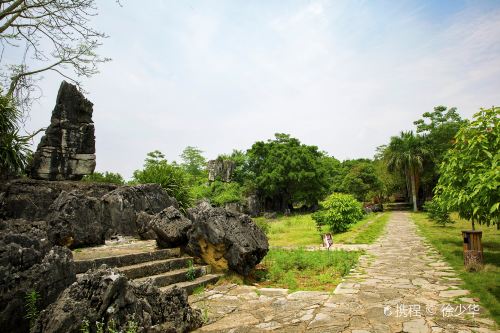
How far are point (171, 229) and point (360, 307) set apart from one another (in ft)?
12.8

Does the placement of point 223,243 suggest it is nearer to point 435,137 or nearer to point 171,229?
point 171,229

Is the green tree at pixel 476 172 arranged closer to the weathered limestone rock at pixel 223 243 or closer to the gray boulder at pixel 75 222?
the weathered limestone rock at pixel 223 243

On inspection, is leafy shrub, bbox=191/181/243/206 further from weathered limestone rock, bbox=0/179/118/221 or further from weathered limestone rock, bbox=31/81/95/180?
weathered limestone rock, bbox=0/179/118/221

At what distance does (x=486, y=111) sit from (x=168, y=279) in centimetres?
646

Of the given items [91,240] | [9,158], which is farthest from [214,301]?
[9,158]

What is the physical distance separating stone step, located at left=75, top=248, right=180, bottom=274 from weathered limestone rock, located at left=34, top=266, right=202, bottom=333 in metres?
1.60


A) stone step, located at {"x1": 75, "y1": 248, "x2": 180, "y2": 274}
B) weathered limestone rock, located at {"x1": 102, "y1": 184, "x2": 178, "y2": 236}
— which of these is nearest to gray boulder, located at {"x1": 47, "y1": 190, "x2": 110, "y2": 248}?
weathered limestone rock, located at {"x1": 102, "y1": 184, "x2": 178, "y2": 236}

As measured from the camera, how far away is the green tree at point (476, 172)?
4.73 metres

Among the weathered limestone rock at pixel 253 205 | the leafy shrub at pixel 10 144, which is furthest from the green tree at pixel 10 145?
the weathered limestone rock at pixel 253 205

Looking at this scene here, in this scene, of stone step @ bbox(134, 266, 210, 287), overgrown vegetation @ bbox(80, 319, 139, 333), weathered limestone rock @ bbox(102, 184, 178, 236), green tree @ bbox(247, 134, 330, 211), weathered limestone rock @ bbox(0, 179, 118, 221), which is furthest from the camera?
green tree @ bbox(247, 134, 330, 211)

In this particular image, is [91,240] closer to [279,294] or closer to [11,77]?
[279,294]

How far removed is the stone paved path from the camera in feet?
11.6

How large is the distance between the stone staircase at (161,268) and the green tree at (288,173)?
2694 centimetres

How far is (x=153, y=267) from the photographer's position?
532 centimetres
